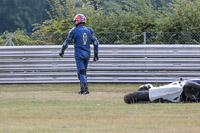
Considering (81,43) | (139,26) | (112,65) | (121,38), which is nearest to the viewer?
(81,43)

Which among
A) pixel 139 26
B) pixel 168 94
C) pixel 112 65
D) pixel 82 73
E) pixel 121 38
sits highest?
pixel 168 94

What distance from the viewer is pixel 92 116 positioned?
25.9ft

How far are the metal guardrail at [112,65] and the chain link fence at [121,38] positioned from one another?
1296 millimetres

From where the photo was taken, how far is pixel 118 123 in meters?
7.09

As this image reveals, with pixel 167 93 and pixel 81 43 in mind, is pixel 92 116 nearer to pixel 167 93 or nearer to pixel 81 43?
pixel 167 93

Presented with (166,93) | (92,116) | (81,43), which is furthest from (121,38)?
(92,116)

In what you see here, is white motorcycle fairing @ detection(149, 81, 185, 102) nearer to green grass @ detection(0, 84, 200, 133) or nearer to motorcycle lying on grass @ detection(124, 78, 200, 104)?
motorcycle lying on grass @ detection(124, 78, 200, 104)

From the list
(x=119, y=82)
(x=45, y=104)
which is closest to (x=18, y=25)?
(x=119, y=82)

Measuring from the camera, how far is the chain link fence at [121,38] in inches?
679

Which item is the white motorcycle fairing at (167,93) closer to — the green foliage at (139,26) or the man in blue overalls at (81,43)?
→ the man in blue overalls at (81,43)

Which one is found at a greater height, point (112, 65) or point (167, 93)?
point (167, 93)

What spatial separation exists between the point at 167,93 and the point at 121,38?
322 inches

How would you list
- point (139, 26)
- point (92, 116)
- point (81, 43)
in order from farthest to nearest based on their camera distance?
point (139, 26) < point (81, 43) < point (92, 116)

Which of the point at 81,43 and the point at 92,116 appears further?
the point at 81,43
